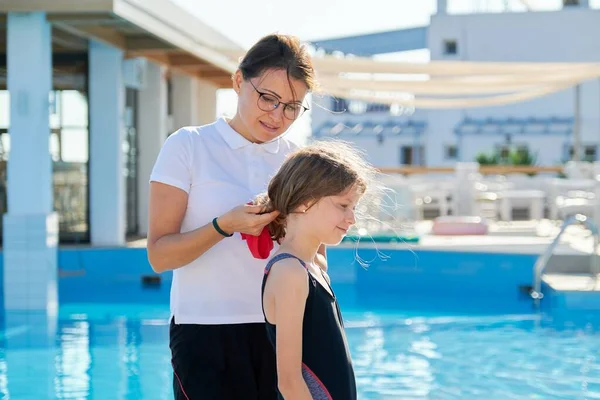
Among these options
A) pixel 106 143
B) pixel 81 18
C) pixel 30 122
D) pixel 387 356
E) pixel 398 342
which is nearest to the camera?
pixel 387 356

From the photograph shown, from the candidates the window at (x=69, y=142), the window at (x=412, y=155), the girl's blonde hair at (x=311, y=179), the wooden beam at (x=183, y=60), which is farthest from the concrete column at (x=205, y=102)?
the window at (x=412, y=155)

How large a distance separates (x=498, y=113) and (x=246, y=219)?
27444 millimetres

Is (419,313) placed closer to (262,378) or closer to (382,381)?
(382,381)

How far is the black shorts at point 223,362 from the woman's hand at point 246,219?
0.26 metres

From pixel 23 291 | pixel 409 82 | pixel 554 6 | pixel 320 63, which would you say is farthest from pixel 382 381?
pixel 554 6

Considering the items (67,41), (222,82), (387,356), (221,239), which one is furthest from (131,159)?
(221,239)

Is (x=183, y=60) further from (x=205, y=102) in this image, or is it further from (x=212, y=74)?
(x=205, y=102)

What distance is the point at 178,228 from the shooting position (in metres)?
1.98

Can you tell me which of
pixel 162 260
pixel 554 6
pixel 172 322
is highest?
pixel 554 6

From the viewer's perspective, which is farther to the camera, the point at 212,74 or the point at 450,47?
the point at 450,47

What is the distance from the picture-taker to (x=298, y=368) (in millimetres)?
1748

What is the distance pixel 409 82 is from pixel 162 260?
881 centimetres

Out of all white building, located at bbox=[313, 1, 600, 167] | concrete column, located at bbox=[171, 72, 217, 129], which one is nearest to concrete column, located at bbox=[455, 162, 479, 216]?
concrete column, located at bbox=[171, 72, 217, 129]

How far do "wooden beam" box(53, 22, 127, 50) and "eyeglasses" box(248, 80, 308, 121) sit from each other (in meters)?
7.65
